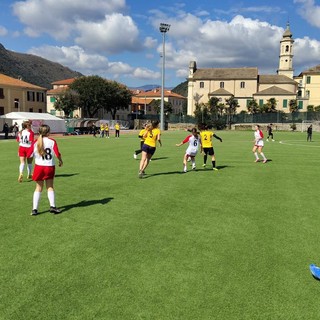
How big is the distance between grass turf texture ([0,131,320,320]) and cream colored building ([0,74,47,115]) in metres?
59.6

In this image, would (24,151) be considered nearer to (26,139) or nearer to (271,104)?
(26,139)

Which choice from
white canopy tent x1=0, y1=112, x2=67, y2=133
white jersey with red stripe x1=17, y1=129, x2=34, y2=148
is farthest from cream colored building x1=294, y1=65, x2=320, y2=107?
white jersey with red stripe x1=17, y1=129, x2=34, y2=148

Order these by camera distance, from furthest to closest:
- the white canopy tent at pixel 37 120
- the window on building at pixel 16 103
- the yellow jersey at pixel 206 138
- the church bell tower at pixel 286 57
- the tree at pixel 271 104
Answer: the church bell tower at pixel 286 57 → the tree at pixel 271 104 → the window on building at pixel 16 103 → the white canopy tent at pixel 37 120 → the yellow jersey at pixel 206 138

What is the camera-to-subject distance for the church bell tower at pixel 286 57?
109 m

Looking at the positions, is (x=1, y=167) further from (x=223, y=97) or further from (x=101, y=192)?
(x=223, y=97)

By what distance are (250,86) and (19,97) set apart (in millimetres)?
65846

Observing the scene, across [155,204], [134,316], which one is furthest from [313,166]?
[134,316]

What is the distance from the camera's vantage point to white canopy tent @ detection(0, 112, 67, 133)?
4425 cm

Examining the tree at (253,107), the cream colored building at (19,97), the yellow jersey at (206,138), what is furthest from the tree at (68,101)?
the yellow jersey at (206,138)

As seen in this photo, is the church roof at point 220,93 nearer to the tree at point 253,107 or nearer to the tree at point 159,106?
the tree at point 253,107

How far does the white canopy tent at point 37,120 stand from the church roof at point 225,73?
61123mm

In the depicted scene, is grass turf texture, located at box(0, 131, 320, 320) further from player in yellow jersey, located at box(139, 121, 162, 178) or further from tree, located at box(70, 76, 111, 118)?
tree, located at box(70, 76, 111, 118)

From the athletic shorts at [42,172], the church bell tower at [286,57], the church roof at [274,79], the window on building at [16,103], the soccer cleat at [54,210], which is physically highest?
the church bell tower at [286,57]

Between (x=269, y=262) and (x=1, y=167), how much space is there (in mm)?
12850
